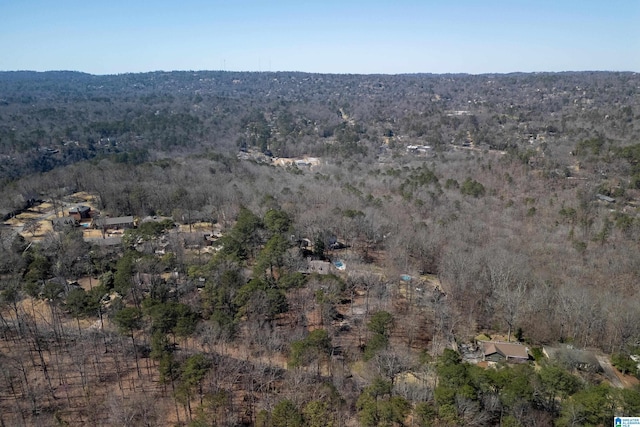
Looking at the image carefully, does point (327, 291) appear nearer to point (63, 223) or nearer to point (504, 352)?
point (504, 352)

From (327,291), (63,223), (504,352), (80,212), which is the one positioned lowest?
(504,352)

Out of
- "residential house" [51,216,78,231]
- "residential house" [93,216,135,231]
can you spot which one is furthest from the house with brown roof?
"residential house" [51,216,78,231]

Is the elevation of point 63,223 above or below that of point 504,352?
above

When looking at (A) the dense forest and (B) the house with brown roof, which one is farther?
(B) the house with brown roof

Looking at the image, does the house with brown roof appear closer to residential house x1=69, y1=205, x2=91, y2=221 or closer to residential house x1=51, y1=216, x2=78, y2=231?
residential house x1=51, y1=216, x2=78, y2=231

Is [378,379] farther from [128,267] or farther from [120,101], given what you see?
[120,101]

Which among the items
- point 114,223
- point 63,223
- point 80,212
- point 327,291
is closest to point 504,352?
point 327,291

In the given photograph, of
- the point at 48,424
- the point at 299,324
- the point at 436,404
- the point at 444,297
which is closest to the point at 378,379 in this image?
the point at 436,404
